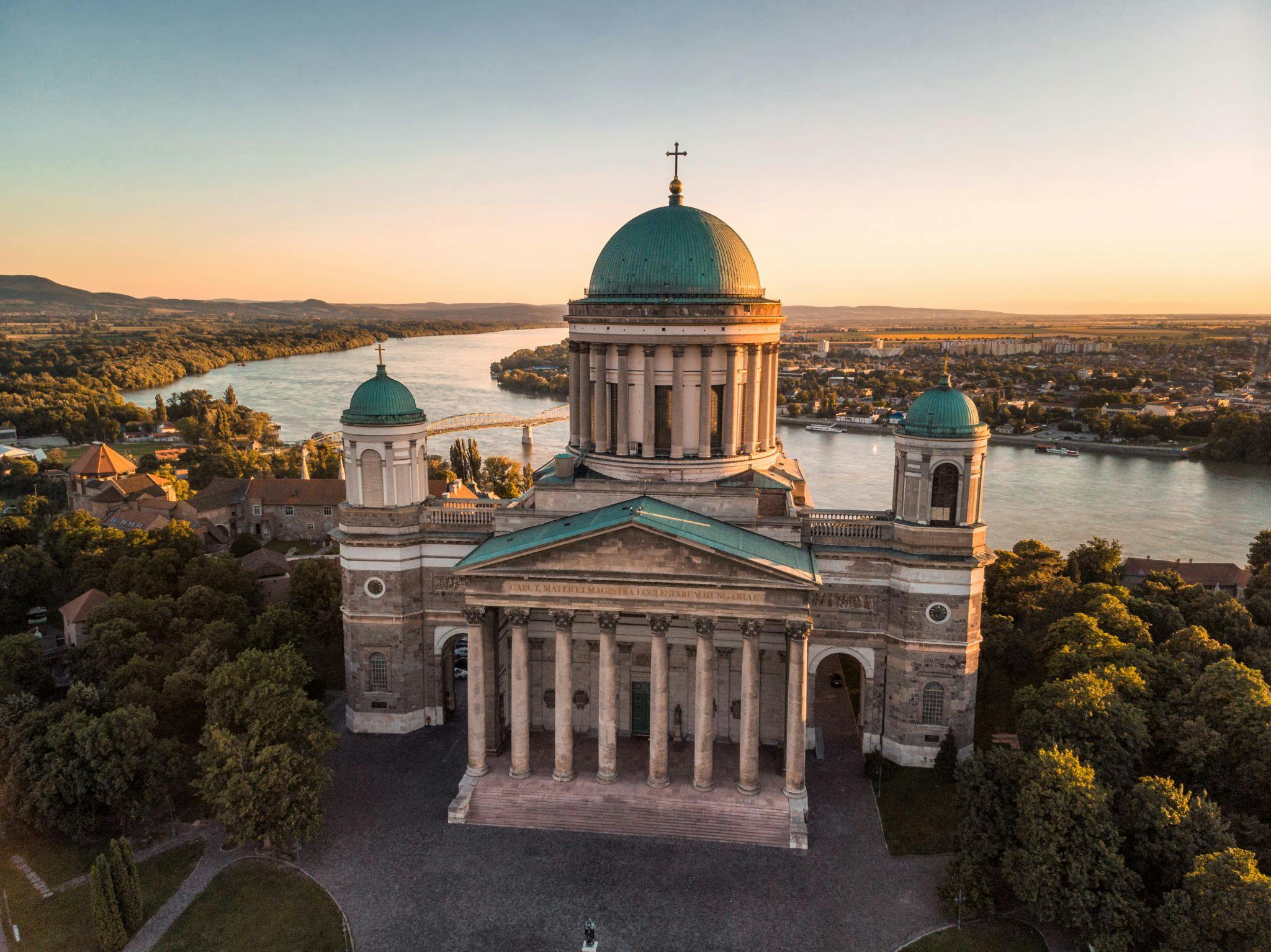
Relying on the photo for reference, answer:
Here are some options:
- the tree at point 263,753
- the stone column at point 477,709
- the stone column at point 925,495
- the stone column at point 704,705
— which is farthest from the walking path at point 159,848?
the stone column at point 925,495

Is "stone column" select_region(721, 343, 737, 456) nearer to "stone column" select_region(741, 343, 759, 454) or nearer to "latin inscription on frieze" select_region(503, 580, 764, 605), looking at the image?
"stone column" select_region(741, 343, 759, 454)

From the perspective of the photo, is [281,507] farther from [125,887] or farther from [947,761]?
[947,761]

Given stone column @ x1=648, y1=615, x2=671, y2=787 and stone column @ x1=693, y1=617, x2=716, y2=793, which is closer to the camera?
stone column @ x1=693, y1=617, x2=716, y2=793

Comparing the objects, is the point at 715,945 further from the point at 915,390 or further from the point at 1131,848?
the point at 915,390

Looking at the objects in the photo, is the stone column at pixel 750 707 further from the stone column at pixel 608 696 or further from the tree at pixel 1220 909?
the tree at pixel 1220 909

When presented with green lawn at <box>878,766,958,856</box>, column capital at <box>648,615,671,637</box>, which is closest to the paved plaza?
green lawn at <box>878,766,958,856</box>

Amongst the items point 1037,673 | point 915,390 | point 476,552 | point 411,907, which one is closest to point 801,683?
point 476,552

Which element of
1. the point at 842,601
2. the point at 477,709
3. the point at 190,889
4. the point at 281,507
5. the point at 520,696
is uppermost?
the point at 842,601

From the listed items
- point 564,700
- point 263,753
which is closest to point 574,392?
point 564,700
